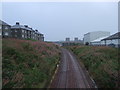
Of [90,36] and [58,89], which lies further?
[90,36]

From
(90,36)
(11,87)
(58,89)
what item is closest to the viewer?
(11,87)

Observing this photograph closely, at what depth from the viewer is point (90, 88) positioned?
8484 millimetres

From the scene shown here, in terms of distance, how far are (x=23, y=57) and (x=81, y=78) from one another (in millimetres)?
5277

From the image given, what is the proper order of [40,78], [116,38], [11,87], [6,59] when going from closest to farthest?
[11,87] < [40,78] < [6,59] < [116,38]

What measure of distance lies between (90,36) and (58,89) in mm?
67282

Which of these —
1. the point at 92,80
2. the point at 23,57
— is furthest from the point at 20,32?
the point at 92,80

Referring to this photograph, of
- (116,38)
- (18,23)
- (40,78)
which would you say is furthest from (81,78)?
(18,23)

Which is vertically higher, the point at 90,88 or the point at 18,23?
the point at 18,23

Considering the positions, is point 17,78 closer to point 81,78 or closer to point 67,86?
point 67,86

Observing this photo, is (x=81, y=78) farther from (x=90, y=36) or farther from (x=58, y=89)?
(x=90, y=36)

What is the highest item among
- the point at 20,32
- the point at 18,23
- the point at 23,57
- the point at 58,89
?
the point at 18,23

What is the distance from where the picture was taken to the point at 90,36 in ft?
239

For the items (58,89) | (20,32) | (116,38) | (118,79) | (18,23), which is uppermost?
(18,23)

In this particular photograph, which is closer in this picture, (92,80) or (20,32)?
(92,80)
